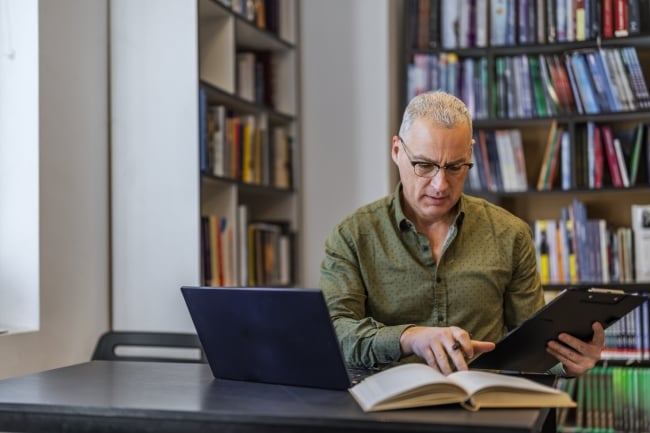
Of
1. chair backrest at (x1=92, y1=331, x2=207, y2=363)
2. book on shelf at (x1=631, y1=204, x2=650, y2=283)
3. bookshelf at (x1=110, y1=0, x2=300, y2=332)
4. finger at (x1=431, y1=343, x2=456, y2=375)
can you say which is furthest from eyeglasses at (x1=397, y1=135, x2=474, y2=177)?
book on shelf at (x1=631, y1=204, x2=650, y2=283)

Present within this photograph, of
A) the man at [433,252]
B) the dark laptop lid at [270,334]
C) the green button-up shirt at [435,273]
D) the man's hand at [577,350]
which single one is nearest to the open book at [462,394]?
the dark laptop lid at [270,334]

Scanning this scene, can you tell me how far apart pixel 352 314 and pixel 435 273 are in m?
0.23

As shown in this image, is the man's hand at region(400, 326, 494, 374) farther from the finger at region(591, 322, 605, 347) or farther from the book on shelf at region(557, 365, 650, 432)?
the book on shelf at region(557, 365, 650, 432)

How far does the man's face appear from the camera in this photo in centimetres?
200

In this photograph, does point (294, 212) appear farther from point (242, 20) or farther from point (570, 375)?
point (570, 375)

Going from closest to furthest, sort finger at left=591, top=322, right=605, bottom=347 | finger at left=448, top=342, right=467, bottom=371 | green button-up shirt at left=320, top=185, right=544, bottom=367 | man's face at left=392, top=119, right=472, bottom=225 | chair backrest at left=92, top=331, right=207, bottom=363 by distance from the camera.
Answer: finger at left=448, top=342, right=467, bottom=371
finger at left=591, top=322, right=605, bottom=347
man's face at left=392, top=119, right=472, bottom=225
green button-up shirt at left=320, top=185, right=544, bottom=367
chair backrest at left=92, top=331, right=207, bottom=363

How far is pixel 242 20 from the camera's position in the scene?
12.0ft

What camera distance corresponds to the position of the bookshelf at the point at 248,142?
135 inches

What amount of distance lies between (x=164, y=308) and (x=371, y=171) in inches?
45.8

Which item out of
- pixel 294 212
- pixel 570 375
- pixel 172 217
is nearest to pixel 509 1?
pixel 294 212

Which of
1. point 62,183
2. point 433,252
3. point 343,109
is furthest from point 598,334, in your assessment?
point 343,109

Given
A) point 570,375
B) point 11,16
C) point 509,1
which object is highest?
point 509,1

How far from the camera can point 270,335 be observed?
62.6 inches

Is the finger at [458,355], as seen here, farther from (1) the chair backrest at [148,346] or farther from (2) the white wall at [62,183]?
(2) the white wall at [62,183]
